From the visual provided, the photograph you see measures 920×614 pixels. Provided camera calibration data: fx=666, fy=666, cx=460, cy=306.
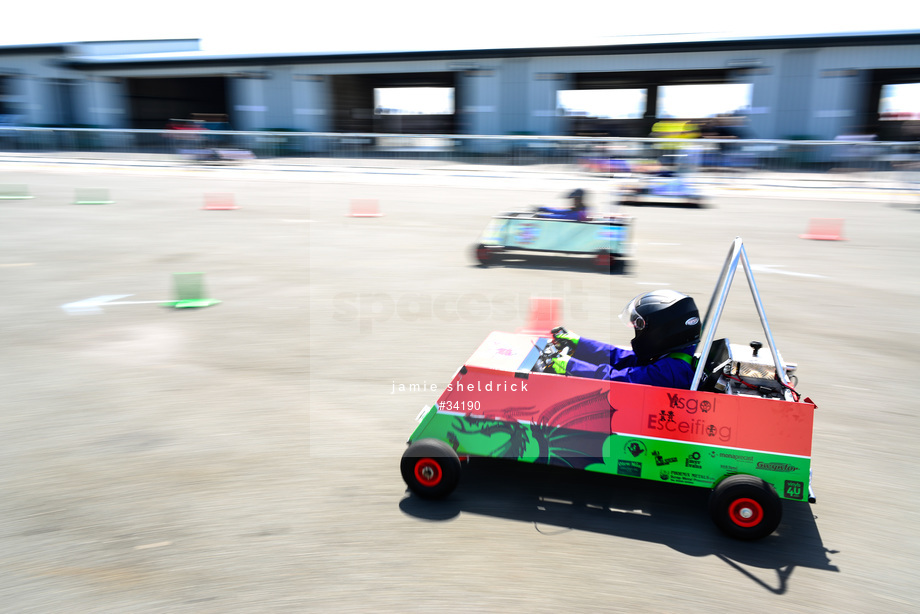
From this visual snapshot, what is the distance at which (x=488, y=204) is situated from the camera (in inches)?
672

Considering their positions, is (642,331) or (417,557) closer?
(417,557)

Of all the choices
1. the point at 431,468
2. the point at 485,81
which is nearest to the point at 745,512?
the point at 431,468

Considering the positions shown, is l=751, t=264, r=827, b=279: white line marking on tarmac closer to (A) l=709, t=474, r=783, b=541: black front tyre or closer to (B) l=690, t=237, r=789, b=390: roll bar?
(B) l=690, t=237, r=789, b=390: roll bar

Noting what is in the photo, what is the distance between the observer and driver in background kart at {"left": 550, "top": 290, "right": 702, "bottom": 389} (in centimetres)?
409

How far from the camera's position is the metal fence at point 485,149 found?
2005cm

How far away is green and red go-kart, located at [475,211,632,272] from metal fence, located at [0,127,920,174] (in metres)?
10.3

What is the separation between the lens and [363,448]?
499cm

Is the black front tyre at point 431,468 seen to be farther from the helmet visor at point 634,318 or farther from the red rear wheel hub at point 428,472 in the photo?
the helmet visor at point 634,318

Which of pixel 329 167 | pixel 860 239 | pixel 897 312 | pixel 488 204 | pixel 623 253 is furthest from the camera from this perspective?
pixel 329 167

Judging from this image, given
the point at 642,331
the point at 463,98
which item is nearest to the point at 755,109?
the point at 463,98

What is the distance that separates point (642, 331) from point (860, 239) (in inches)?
451

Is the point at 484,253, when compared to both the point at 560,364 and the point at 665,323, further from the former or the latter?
the point at 665,323

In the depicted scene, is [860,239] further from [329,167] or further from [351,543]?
[329,167]

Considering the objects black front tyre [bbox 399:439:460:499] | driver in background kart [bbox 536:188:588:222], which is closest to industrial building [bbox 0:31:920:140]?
driver in background kart [bbox 536:188:588:222]
